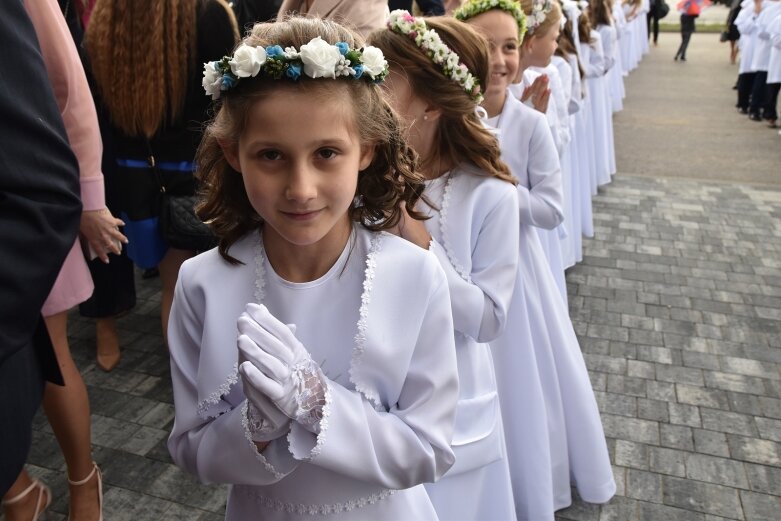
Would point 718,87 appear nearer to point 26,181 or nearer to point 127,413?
point 127,413

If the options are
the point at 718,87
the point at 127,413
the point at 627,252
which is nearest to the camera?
the point at 127,413

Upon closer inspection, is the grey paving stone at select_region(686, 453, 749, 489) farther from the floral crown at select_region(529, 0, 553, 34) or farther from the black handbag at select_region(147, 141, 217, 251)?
the black handbag at select_region(147, 141, 217, 251)

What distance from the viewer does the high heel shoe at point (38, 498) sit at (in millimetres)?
2453

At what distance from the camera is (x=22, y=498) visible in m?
2.46

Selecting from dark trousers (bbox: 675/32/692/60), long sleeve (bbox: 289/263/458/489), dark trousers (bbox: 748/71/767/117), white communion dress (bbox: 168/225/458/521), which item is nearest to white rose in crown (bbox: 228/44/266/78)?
white communion dress (bbox: 168/225/458/521)

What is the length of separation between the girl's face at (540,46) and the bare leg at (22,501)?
2.89m

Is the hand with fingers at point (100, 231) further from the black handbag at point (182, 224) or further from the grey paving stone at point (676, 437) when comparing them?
the grey paving stone at point (676, 437)

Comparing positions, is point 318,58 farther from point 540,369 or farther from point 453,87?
point 540,369

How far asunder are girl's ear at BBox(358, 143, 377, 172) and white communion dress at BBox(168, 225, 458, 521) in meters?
0.15

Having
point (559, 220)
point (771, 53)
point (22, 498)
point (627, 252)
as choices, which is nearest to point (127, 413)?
point (22, 498)

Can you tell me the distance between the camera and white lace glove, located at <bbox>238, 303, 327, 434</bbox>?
1055 mm

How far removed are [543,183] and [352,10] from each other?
1.09 meters

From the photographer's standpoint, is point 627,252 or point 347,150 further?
point 627,252

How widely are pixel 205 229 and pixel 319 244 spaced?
1736 mm
